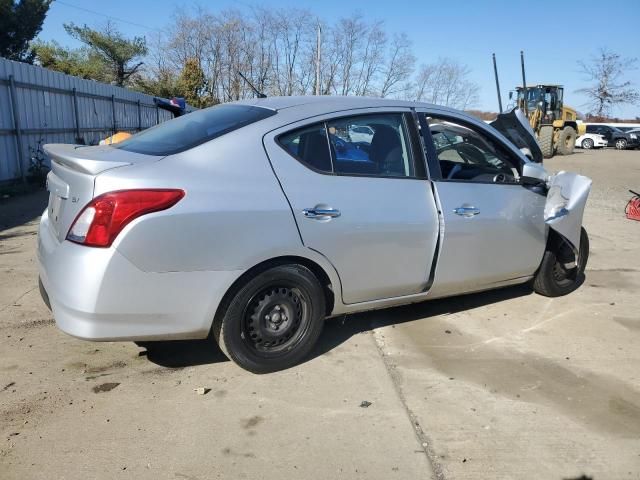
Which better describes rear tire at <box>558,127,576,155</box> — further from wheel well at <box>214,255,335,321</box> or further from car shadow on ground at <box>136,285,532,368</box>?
wheel well at <box>214,255,335,321</box>

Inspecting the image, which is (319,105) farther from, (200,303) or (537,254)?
(537,254)

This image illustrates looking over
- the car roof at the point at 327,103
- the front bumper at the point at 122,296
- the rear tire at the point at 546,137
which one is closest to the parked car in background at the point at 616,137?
the rear tire at the point at 546,137

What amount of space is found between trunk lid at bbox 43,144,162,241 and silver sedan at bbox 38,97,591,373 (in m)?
0.01

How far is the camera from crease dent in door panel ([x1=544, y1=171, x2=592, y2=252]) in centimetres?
462

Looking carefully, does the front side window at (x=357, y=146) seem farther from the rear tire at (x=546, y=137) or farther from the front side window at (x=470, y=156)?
the rear tire at (x=546, y=137)

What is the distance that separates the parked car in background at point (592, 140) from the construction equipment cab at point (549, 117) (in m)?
10.3

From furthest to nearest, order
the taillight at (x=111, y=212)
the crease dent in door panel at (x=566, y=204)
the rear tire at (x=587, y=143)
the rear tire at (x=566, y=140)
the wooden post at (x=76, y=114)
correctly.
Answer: the rear tire at (x=587, y=143) → the rear tire at (x=566, y=140) → the wooden post at (x=76, y=114) → the crease dent in door panel at (x=566, y=204) → the taillight at (x=111, y=212)

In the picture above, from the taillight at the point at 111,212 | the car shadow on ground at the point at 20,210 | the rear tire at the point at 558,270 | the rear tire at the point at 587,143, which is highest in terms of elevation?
the taillight at the point at 111,212

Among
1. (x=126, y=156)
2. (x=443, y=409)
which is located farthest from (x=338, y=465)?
(x=126, y=156)

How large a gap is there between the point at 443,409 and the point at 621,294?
3.17 metres

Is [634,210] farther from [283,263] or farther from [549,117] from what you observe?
[549,117]

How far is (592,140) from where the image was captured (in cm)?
3941

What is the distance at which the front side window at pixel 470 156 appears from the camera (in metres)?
4.35

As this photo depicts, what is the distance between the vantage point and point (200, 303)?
10.2 ft
